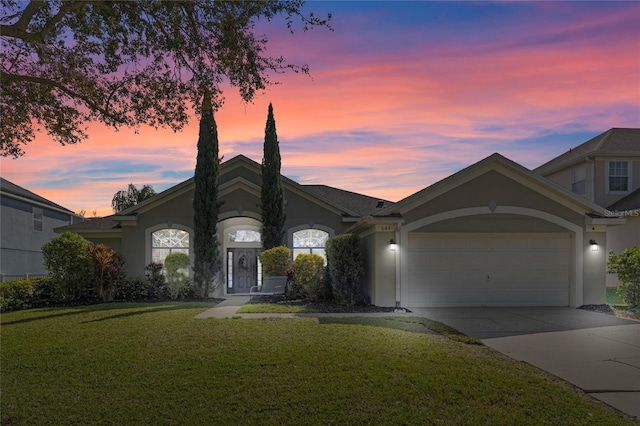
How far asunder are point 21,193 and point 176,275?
1601 cm

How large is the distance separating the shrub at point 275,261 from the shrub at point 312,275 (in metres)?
2.12

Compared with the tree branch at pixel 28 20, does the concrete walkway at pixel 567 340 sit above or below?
below

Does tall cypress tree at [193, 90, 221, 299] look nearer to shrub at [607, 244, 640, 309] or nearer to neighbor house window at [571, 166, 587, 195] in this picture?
shrub at [607, 244, 640, 309]

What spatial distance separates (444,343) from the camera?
884cm

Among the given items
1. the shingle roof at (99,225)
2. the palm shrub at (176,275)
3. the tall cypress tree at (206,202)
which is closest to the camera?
the palm shrub at (176,275)

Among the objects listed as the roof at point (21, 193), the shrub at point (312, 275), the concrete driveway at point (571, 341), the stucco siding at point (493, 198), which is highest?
the roof at point (21, 193)

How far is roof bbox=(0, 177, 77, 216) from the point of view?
26361mm

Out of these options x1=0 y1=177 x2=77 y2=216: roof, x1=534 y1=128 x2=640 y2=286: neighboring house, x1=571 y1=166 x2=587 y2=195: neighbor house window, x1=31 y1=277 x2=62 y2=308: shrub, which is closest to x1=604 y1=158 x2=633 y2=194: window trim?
x1=534 y1=128 x2=640 y2=286: neighboring house

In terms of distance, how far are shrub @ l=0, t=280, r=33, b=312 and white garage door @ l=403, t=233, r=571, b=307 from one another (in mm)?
11336

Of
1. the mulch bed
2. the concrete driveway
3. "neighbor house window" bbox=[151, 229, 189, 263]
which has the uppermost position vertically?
"neighbor house window" bbox=[151, 229, 189, 263]

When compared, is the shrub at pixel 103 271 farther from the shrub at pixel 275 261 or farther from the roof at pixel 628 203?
the roof at pixel 628 203

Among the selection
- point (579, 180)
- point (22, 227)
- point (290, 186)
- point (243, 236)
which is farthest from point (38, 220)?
point (579, 180)

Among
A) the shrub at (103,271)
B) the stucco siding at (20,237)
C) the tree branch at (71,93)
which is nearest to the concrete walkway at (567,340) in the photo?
the shrub at (103,271)

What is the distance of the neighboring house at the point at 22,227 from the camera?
26.1 meters
